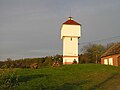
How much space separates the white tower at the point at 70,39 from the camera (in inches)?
1734

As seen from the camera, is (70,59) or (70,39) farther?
(70,39)

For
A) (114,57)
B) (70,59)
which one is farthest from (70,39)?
(114,57)

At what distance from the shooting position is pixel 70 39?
45125 millimetres

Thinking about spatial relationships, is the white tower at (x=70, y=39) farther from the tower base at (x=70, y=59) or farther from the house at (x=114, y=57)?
the house at (x=114, y=57)

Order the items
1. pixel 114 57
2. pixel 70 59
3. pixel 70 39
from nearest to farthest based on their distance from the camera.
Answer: pixel 70 59, pixel 70 39, pixel 114 57

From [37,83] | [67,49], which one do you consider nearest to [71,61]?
[67,49]

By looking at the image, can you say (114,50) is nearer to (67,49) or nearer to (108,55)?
(108,55)

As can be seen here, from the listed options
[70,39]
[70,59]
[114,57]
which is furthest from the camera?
[114,57]

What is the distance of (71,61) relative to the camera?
43.8 meters

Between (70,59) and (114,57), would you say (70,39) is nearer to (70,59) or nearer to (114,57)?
(70,59)

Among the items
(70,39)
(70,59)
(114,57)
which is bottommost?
(70,59)

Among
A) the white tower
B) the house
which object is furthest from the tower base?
the house

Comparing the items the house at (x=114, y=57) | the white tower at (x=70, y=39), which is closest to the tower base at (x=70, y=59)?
the white tower at (x=70, y=39)

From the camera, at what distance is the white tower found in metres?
44.0
